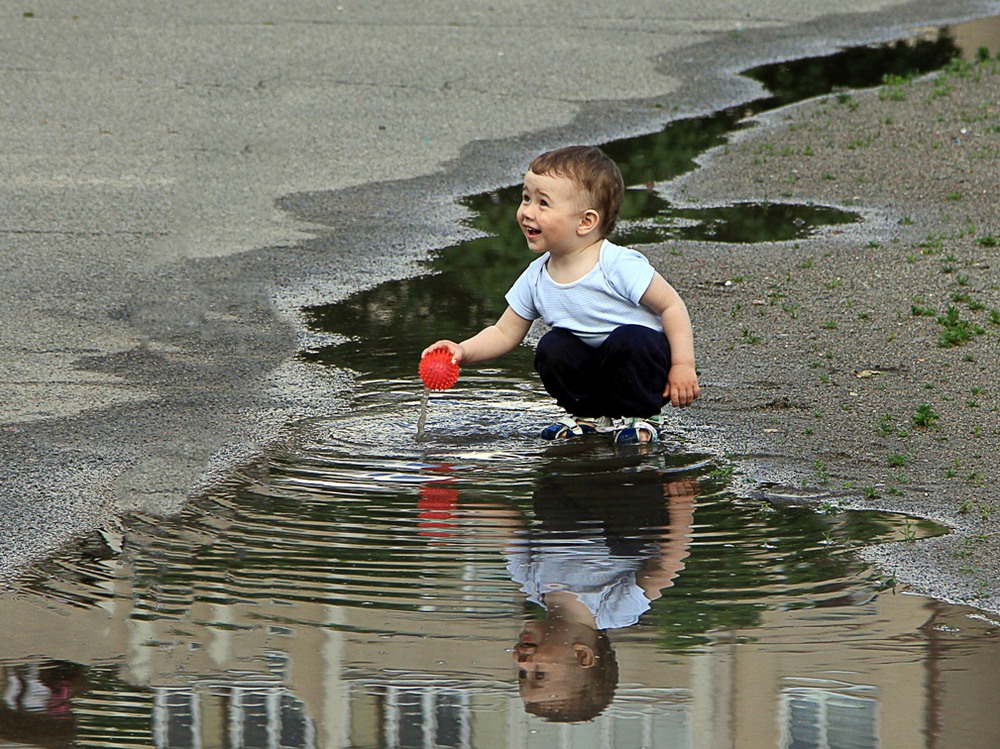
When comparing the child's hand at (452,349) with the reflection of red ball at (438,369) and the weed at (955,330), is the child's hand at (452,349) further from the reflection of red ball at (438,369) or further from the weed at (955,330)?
the weed at (955,330)

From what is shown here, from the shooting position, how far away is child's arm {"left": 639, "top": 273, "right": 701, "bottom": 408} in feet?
17.2

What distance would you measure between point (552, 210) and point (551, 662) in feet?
6.59

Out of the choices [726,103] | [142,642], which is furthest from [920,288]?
[726,103]

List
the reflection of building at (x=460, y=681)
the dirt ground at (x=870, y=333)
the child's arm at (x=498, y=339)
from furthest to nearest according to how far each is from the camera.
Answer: the child's arm at (x=498, y=339) → the dirt ground at (x=870, y=333) → the reflection of building at (x=460, y=681)

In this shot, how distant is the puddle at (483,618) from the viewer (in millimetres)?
3361

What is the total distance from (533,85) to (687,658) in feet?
31.9

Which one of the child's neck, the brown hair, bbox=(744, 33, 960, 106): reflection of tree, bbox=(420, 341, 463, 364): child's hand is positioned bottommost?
bbox=(420, 341, 463, 364): child's hand

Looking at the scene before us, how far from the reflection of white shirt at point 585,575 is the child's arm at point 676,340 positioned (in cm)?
97

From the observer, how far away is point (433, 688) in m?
3.50

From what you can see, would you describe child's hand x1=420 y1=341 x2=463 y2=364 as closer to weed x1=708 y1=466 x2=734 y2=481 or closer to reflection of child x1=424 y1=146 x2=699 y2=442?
reflection of child x1=424 y1=146 x2=699 y2=442

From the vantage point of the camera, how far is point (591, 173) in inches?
206

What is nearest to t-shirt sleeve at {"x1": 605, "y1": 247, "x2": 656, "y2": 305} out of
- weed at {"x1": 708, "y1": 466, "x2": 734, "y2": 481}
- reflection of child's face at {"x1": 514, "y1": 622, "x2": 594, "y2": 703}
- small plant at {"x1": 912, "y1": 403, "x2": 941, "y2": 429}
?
weed at {"x1": 708, "y1": 466, "x2": 734, "y2": 481}

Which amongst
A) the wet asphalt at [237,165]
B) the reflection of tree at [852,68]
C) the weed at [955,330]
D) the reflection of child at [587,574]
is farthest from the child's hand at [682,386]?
the reflection of tree at [852,68]

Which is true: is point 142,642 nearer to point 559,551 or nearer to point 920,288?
point 559,551
